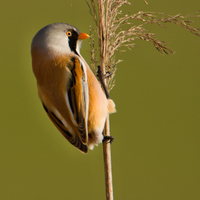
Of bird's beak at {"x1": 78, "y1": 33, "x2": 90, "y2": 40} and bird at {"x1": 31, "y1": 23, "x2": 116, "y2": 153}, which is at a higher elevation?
bird's beak at {"x1": 78, "y1": 33, "x2": 90, "y2": 40}

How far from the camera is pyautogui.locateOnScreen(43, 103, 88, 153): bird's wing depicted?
1372 millimetres

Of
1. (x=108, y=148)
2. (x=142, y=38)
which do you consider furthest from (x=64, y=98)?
(x=142, y=38)

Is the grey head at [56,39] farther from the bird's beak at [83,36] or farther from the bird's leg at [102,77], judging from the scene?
the bird's leg at [102,77]

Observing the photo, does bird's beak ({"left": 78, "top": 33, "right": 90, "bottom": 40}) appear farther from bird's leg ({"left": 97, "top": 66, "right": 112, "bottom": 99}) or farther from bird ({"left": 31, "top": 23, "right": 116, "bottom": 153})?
bird's leg ({"left": 97, "top": 66, "right": 112, "bottom": 99})

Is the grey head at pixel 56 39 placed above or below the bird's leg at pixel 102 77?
above

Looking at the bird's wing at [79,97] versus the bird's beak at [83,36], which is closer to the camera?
the bird's wing at [79,97]

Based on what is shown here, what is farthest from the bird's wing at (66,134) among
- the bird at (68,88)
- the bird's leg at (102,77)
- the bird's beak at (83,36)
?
the bird's beak at (83,36)

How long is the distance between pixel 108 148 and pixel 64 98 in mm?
377

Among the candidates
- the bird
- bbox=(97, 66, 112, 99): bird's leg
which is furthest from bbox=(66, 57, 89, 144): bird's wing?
bbox=(97, 66, 112, 99): bird's leg

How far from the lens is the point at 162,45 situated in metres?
1.51

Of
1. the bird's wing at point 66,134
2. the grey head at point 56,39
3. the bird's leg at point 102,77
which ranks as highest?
the grey head at point 56,39

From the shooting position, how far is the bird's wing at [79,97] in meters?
1.33

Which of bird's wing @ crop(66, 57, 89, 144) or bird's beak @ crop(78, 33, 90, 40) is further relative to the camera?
bird's beak @ crop(78, 33, 90, 40)

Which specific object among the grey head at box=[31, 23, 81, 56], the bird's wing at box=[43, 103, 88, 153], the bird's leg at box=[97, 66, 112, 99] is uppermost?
the grey head at box=[31, 23, 81, 56]
